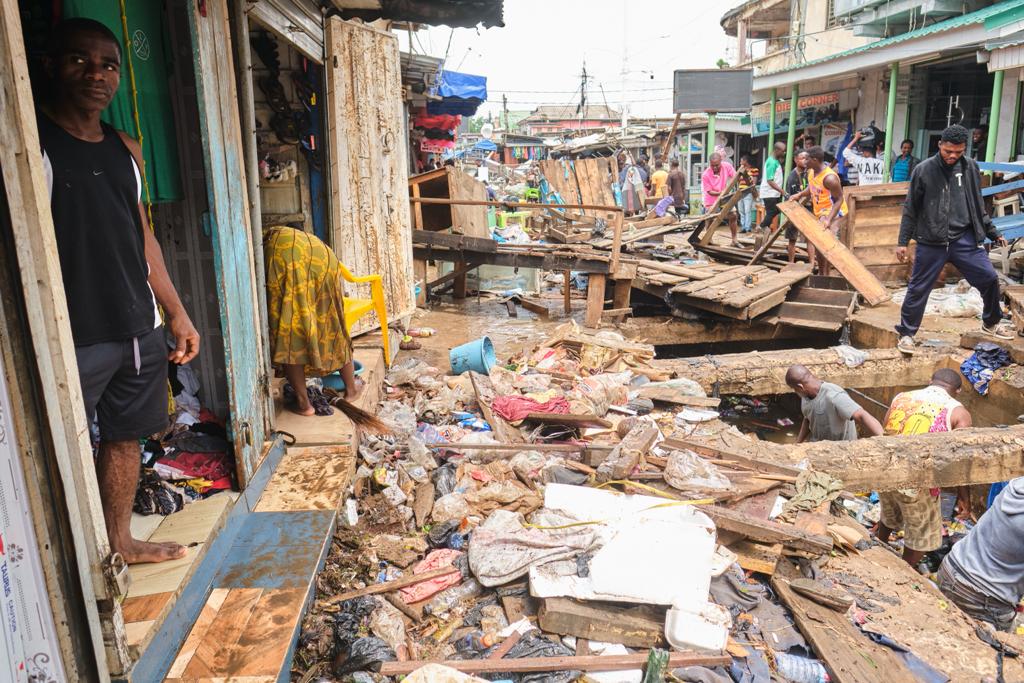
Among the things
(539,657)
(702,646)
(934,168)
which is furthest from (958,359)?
(539,657)

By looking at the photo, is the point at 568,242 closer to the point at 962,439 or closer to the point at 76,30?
the point at 962,439

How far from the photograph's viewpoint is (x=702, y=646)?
303 centimetres

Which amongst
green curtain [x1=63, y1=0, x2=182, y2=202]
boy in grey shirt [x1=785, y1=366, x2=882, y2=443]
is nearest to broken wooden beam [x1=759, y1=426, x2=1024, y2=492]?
boy in grey shirt [x1=785, y1=366, x2=882, y2=443]

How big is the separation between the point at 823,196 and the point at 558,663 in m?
8.89

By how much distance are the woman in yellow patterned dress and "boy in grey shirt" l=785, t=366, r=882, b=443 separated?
12.2ft

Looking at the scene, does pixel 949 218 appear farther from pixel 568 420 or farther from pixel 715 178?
pixel 715 178

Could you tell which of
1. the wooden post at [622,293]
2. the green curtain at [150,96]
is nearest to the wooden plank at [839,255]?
the wooden post at [622,293]

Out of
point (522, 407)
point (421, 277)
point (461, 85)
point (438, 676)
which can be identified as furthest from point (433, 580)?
point (461, 85)

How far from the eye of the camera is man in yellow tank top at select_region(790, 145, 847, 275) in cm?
972

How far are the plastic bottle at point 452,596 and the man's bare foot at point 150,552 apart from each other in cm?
113

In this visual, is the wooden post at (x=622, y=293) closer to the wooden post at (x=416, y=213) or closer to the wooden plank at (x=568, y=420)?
the wooden post at (x=416, y=213)

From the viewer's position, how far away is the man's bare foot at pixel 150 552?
8.98 feet

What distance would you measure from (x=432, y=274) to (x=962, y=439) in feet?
24.9

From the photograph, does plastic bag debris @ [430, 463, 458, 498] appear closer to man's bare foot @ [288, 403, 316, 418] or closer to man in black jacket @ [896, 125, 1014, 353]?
man's bare foot @ [288, 403, 316, 418]
